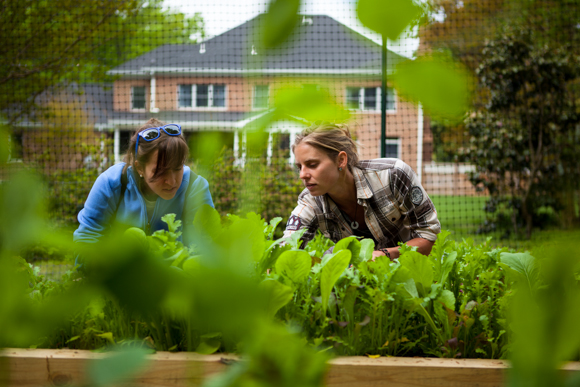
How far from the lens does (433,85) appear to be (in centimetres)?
24

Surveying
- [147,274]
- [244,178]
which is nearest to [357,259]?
[244,178]

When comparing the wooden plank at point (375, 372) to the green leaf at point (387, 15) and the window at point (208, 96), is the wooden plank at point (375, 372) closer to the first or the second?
the window at point (208, 96)

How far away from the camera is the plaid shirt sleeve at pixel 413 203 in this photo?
78.5 inches

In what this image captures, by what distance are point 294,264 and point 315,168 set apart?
103 centimetres

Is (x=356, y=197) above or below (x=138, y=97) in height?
below

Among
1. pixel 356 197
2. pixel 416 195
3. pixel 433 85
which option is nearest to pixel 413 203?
pixel 416 195

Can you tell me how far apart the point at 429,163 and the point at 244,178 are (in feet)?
0.86

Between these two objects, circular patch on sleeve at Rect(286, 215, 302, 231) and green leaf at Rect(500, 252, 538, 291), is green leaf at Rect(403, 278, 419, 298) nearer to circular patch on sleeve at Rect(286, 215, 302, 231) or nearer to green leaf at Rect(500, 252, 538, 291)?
green leaf at Rect(500, 252, 538, 291)

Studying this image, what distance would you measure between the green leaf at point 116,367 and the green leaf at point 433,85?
189 mm

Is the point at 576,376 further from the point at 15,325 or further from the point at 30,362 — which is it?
the point at 30,362

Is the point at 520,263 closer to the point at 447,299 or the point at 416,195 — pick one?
the point at 447,299

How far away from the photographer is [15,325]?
0.26 m

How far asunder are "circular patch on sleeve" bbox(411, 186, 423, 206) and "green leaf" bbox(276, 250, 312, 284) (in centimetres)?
121

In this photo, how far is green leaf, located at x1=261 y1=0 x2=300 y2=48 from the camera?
9.9 inches
